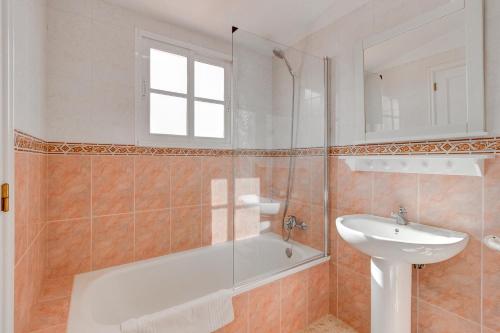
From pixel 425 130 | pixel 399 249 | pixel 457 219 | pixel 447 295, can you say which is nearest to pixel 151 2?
pixel 425 130

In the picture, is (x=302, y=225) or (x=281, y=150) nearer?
(x=281, y=150)

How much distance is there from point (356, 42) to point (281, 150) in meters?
1.00

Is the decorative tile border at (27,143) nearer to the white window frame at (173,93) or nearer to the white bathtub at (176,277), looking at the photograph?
the white window frame at (173,93)

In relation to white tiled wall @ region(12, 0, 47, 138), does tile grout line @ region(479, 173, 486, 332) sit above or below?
below

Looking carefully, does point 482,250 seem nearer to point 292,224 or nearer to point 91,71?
point 292,224

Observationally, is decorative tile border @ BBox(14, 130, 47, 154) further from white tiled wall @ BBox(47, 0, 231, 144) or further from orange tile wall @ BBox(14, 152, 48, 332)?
white tiled wall @ BBox(47, 0, 231, 144)

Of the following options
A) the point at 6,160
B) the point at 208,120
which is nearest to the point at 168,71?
the point at 208,120

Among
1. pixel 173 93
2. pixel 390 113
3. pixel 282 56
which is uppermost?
pixel 282 56

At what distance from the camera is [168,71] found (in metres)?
2.03

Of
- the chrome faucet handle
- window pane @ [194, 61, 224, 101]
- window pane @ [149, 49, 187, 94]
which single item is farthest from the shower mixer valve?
window pane @ [149, 49, 187, 94]

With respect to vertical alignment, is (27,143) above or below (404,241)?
above

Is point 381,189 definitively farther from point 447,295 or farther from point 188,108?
point 188,108

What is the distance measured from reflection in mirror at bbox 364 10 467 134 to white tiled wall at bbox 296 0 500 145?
100mm

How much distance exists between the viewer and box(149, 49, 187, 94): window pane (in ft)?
6.41
